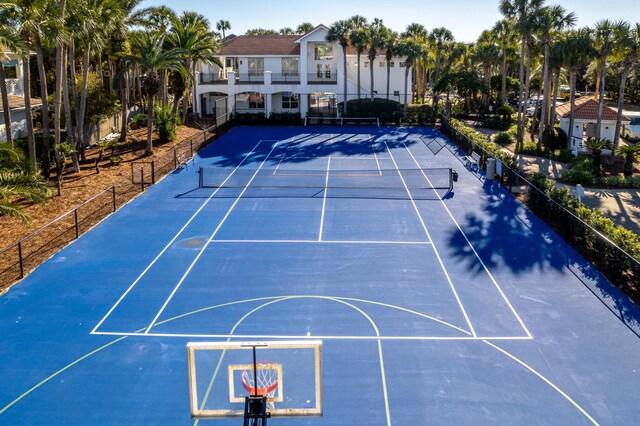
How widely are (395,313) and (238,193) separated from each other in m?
14.9

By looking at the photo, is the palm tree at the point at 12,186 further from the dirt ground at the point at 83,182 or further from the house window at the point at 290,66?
the house window at the point at 290,66

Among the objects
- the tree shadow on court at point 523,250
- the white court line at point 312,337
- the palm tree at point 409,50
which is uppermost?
the palm tree at point 409,50

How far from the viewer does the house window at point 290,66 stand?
60031mm

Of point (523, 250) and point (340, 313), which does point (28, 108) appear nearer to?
point (340, 313)

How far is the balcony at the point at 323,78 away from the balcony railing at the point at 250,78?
193 inches

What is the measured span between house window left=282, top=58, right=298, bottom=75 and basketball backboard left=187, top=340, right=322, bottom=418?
49184mm

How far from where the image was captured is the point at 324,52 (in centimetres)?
5953

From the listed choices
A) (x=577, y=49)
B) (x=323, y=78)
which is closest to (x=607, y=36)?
(x=577, y=49)

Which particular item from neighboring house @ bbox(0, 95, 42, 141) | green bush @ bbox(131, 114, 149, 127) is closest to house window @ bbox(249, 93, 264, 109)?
green bush @ bbox(131, 114, 149, 127)

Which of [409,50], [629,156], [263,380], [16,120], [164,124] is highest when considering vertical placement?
[409,50]

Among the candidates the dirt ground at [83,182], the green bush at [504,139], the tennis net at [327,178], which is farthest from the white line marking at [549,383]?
the green bush at [504,139]

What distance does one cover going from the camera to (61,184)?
30.0 m

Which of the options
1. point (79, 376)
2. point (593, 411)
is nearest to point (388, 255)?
point (593, 411)

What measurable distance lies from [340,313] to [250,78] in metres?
46.1
